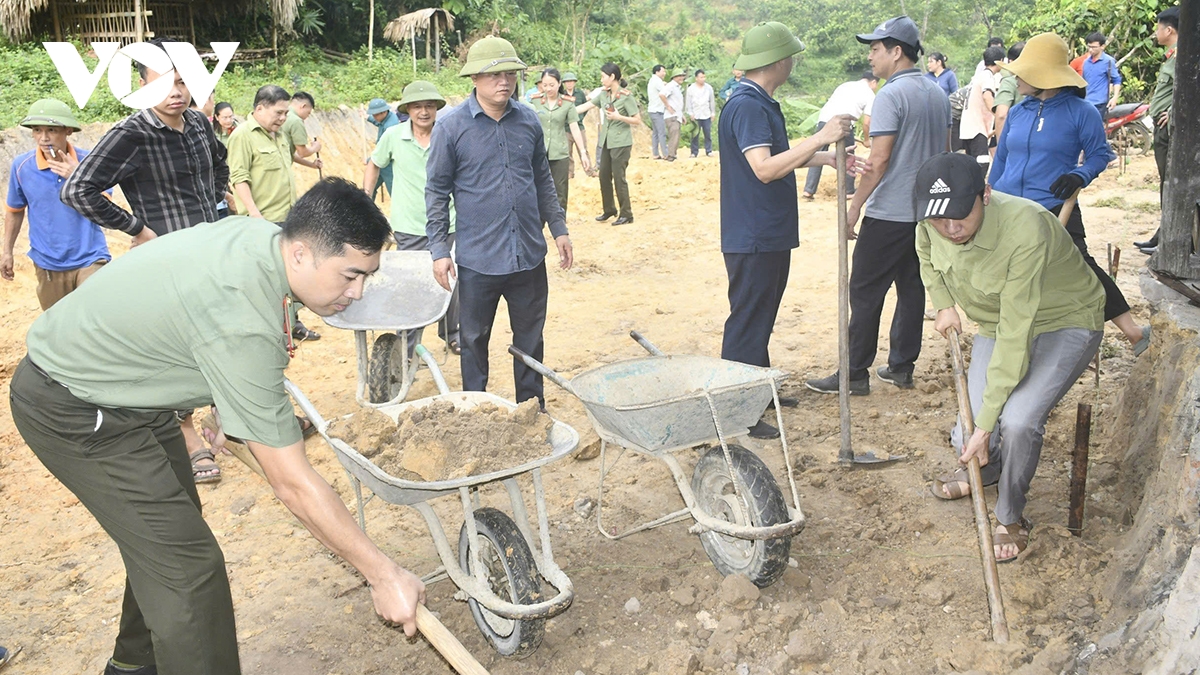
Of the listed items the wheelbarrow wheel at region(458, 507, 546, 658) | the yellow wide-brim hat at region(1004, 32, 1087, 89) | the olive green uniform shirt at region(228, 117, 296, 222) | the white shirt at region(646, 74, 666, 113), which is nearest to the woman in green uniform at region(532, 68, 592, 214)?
the olive green uniform shirt at region(228, 117, 296, 222)

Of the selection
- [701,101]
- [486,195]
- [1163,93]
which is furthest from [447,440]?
[701,101]

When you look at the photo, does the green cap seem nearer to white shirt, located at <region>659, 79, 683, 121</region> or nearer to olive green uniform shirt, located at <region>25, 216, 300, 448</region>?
olive green uniform shirt, located at <region>25, 216, 300, 448</region>

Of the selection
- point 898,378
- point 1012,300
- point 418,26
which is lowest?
point 898,378

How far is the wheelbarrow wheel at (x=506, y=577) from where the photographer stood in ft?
10.2

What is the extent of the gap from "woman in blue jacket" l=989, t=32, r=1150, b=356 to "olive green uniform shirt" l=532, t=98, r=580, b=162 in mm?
5876

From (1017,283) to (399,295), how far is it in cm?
331

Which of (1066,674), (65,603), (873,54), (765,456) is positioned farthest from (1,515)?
(873,54)

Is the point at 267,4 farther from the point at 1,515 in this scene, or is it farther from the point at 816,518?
the point at 816,518

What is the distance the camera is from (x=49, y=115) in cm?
507

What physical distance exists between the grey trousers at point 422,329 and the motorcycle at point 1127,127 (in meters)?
10.4

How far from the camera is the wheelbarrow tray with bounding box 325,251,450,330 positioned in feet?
16.7

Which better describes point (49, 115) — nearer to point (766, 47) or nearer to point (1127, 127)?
point (766, 47)

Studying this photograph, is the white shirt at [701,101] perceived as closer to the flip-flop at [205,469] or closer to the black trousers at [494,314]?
the black trousers at [494,314]

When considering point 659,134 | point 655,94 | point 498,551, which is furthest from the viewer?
point 659,134
